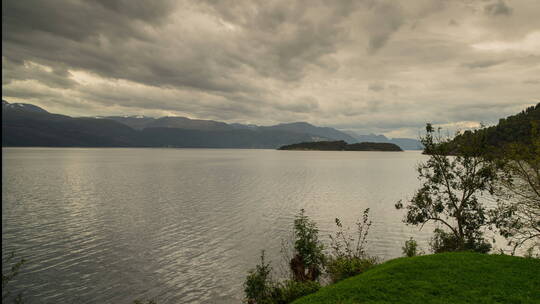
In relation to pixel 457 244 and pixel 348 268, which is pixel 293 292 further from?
pixel 457 244

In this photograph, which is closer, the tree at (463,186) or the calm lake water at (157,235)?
the calm lake water at (157,235)

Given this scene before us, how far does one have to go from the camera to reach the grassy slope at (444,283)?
49.8ft

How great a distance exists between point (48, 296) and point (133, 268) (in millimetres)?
7525

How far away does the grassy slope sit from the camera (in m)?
15.2

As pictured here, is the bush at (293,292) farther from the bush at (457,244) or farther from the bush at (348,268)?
the bush at (457,244)

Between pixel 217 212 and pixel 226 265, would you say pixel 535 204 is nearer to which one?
pixel 226 265

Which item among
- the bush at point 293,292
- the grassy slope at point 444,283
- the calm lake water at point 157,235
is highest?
the grassy slope at point 444,283

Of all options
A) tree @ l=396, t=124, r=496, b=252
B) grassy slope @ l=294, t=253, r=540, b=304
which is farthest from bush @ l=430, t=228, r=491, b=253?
grassy slope @ l=294, t=253, r=540, b=304

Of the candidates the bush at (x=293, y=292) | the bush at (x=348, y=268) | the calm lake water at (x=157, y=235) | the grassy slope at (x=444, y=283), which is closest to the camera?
the grassy slope at (x=444, y=283)

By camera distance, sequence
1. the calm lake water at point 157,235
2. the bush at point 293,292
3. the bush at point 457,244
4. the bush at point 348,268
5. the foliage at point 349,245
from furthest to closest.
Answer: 1. the bush at point 457,244
2. the foliage at point 349,245
3. the calm lake water at point 157,235
4. the bush at point 348,268
5. the bush at point 293,292

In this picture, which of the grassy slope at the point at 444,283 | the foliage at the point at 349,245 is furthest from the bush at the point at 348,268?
the grassy slope at the point at 444,283

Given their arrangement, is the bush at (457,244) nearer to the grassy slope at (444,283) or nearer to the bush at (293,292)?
the grassy slope at (444,283)

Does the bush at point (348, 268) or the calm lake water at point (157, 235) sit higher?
the bush at point (348, 268)

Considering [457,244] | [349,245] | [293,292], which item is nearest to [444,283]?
[293,292]
